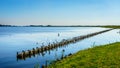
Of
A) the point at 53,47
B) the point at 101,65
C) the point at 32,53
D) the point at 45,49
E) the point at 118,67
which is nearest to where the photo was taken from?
the point at 118,67

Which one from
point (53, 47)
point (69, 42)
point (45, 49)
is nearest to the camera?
point (45, 49)

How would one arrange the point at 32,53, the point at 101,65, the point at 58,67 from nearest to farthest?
the point at 101,65
the point at 58,67
the point at 32,53

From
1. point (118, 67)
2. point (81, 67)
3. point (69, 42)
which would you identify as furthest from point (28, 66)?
point (69, 42)

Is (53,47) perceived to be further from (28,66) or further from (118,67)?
(118,67)

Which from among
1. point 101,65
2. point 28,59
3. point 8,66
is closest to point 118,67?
point 101,65

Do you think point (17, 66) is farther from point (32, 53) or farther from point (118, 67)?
point (118, 67)

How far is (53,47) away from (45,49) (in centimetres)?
539

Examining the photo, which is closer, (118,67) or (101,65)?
(118,67)

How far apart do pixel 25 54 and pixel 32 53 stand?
11.1ft

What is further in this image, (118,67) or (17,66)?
(17,66)

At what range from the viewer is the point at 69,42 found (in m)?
77.2

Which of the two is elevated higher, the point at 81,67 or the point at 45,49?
the point at 81,67

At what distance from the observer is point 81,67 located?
65.1ft

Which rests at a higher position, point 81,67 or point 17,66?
point 81,67
